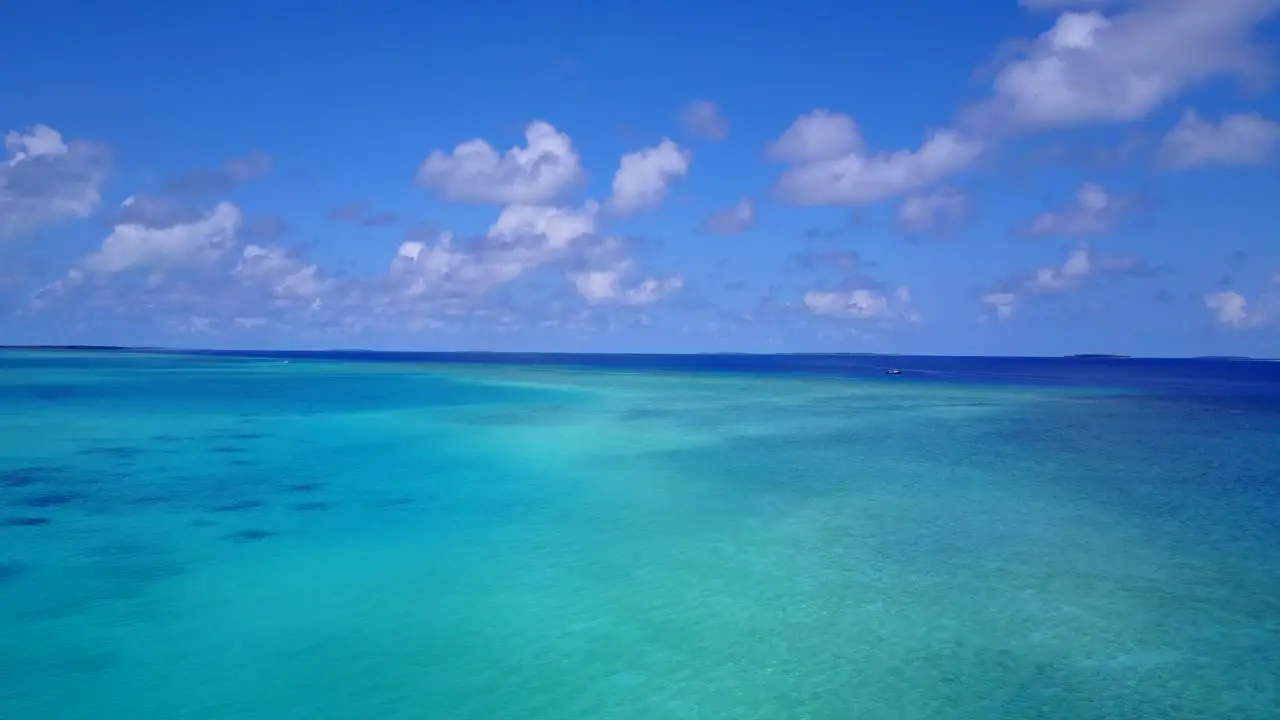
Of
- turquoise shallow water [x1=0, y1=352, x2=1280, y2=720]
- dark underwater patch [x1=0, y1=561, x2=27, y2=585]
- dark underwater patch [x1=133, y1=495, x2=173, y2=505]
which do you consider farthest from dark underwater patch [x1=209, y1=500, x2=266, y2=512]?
dark underwater patch [x1=0, y1=561, x2=27, y2=585]

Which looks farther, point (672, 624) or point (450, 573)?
point (450, 573)

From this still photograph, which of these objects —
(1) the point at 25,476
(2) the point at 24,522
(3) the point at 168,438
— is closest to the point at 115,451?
(3) the point at 168,438

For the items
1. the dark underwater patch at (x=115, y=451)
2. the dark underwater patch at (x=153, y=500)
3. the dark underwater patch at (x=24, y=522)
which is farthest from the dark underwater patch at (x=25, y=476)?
the dark underwater patch at (x=24, y=522)

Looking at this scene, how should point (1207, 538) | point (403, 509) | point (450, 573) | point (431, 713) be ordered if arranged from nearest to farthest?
1. point (431, 713)
2. point (450, 573)
3. point (1207, 538)
4. point (403, 509)

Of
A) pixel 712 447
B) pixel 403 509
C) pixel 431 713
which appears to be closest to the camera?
pixel 431 713

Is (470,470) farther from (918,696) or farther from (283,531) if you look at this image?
(918,696)

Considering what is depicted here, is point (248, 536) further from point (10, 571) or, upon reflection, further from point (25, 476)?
point (25, 476)

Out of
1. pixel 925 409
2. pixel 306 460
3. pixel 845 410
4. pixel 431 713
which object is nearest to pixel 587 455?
pixel 306 460
